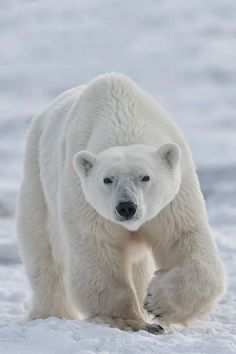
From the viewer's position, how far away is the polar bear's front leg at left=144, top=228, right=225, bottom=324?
4.39 m

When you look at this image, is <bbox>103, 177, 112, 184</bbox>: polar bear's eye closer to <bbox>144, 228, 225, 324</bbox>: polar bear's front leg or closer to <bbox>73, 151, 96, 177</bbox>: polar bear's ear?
<bbox>73, 151, 96, 177</bbox>: polar bear's ear

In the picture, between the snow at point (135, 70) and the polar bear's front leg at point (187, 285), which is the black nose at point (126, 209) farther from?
the snow at point (135, 70)

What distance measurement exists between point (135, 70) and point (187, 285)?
12.9 meters

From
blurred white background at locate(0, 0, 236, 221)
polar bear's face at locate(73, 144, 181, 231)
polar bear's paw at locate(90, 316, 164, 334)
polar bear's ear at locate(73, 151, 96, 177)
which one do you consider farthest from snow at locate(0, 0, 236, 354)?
polar bear's ear at locate(73, 151, 96, 177)

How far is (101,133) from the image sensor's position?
467 cm

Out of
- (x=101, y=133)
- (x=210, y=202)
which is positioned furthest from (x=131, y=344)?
(x=210, y=202)

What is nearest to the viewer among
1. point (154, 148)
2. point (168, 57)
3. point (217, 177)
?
point (154, 148)

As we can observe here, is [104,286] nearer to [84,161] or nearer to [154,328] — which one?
[154,328]

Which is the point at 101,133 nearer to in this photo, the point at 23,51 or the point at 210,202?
the point at 210,202

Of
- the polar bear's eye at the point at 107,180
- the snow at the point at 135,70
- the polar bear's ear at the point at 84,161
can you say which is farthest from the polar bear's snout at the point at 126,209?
the snow at the point at 135,70

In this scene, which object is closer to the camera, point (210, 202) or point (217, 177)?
point (210, 202)

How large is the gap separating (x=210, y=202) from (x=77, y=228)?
19.0ft

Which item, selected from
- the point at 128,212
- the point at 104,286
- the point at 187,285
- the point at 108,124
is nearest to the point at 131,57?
the point at 108,124

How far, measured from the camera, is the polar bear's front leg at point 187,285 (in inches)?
173
